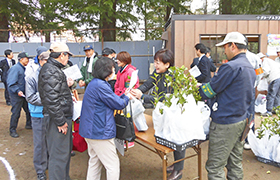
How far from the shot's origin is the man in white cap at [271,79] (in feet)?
19.9

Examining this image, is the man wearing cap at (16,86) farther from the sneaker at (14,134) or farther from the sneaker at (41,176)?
the sneaker at (41,176)

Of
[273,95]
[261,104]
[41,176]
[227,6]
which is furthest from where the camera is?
[227,6]

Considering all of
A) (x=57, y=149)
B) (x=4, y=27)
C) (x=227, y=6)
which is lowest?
(x=57, y=149)

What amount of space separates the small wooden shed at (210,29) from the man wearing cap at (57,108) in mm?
4838

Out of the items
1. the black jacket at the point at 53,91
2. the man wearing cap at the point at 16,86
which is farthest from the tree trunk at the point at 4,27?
the black jacket at the point at 53,91

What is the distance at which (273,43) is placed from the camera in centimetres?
726

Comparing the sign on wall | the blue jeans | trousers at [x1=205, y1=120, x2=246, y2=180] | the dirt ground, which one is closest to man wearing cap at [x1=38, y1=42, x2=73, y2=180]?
the dirt ground

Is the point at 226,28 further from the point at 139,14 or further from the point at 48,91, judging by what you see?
the point at 48,91

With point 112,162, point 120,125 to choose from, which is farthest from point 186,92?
point 112,162

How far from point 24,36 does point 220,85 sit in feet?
48.5

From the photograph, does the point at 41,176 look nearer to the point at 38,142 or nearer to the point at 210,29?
the point at 38,142

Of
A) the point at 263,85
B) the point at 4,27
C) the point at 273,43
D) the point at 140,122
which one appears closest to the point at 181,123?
the point at 140,122

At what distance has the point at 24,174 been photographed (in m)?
3.44

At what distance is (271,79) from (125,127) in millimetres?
5451
